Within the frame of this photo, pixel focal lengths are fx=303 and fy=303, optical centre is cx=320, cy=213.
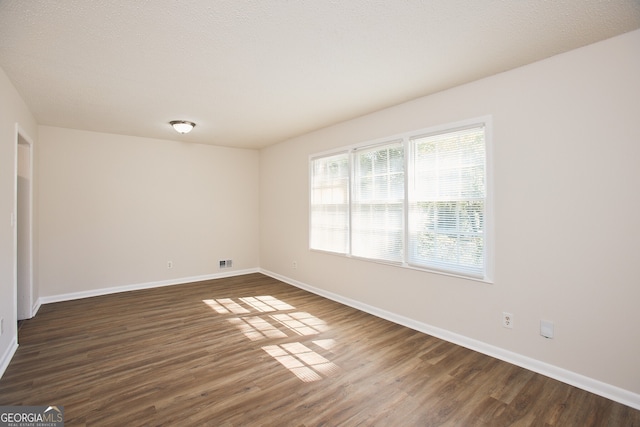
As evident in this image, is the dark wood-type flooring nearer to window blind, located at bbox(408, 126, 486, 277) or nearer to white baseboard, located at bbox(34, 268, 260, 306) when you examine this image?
white baseboard, located at bbox(34, 268, 260, 306)

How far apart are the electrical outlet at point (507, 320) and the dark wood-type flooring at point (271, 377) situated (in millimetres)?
326

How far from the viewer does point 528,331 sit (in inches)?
102

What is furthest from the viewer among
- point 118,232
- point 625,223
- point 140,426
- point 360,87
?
point 118,232

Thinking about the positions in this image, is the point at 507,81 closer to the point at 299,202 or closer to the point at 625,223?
the point at 625,223

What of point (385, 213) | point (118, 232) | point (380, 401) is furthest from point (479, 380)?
point (118, 232)

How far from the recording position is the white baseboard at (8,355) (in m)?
2.53

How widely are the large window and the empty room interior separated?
0.02 m

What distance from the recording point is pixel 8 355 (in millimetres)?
2701

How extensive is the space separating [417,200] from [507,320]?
1.43 meters

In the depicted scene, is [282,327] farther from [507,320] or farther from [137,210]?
[137,210]

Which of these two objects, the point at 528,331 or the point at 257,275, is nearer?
the point at 528,331

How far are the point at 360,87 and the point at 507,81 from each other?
4.37 feet

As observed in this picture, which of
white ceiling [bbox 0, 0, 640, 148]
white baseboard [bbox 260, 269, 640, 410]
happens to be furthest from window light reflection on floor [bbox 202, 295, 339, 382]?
white ceiling [bbox 0, 0, 640, 148]
